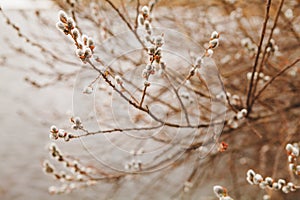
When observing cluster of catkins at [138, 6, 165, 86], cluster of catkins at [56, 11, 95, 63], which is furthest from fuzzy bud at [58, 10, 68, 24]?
cluster of catkins at [138, 6, 165, 86]

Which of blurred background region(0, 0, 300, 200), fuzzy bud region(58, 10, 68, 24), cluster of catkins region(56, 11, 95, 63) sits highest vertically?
blurred background region(0, 0, 300, 200)

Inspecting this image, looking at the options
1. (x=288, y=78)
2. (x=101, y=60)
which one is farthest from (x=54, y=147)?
(x=288, y=78)

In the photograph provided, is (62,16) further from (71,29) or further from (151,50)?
(151,50)

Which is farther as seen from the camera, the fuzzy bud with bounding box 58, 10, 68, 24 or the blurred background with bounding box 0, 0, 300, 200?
the blurred background with bounding box 0, 0, 300, 200

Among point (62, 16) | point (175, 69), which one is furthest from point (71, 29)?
point (175, 69)

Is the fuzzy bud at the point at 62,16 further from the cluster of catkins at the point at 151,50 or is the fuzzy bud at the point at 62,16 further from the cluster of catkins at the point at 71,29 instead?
the cluster of catkins at the point at 151,50

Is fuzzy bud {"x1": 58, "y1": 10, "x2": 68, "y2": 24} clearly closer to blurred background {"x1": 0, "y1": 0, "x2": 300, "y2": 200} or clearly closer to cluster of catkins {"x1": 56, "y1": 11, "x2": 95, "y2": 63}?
cluster of catkins {"x1": 56, "y1": 11, "x2": 95, "y2": 63}

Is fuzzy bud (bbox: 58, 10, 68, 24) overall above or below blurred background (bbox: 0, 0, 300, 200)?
below

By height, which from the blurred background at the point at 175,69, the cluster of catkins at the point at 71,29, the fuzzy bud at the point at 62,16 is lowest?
the cluster of catkins at the point at 71,29

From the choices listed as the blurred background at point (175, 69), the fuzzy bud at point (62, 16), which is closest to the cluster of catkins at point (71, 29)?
the fuzzy bud at point (62, 16)

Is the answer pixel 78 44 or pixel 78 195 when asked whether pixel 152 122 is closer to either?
pixel 78 44

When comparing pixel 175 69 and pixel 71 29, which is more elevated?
pixel 175 69
